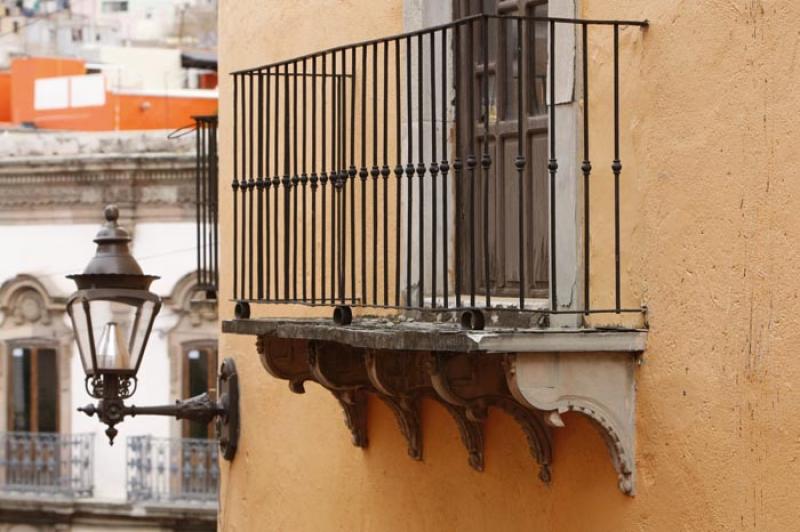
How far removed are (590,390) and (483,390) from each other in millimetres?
454

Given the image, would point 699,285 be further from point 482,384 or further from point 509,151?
point 509,151

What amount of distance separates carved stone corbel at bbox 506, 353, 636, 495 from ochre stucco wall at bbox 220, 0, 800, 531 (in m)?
0.05

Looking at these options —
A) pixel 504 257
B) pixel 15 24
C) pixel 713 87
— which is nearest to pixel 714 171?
Result: pixel 713 87

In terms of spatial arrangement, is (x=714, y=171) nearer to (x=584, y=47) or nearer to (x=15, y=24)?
(x=584, y=47)

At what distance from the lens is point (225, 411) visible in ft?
31.1

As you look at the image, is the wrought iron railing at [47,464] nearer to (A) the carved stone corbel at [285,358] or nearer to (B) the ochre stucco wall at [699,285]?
(A) the carved stone corbel at [285,358]

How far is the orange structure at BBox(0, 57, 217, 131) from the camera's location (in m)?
25.8

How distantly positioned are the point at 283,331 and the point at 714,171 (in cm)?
200

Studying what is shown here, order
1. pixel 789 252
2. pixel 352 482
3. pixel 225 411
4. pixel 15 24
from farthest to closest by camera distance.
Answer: pixel 15 24 → pixel 225 411 → pixel 352 482 → pixel 789 252

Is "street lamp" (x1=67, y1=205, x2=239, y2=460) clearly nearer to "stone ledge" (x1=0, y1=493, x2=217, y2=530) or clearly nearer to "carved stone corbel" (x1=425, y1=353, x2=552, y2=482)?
"carved stone corbel" (x1=425, y1=353, x2=552, y2=482)

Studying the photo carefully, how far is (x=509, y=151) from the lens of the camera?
7035mm

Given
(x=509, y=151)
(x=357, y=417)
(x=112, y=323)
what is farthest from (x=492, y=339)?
(x=112, y=323)

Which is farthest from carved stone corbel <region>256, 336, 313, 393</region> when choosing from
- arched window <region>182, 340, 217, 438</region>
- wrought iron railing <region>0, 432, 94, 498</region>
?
wrought iron railing <region>0, 432, 94, 498</region>

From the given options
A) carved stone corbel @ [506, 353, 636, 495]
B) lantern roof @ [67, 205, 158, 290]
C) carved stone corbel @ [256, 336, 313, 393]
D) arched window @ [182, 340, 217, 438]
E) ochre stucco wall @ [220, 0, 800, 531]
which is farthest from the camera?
arched window @ [182, 340, 217, 438]
